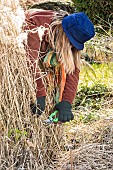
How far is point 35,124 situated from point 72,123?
836 mm

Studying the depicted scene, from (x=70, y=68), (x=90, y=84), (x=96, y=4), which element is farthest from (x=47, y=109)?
(x=96, y=4)

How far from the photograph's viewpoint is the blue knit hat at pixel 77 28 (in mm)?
2971

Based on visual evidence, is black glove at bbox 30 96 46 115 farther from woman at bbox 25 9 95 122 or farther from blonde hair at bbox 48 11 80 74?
blonde hair at bbox 48 11 80 74

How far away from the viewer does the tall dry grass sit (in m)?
2.96

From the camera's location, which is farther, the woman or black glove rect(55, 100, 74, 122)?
black glove rect(55, 100, 74, 122)

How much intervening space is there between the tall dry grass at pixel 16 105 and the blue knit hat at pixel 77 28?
294 mm

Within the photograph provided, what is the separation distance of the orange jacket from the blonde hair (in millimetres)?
44

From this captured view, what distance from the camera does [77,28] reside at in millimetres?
2975

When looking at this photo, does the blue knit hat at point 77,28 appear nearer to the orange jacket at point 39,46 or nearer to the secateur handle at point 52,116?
the orange jacket at point 39,46

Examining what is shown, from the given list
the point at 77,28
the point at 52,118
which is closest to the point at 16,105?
the point at 52,118

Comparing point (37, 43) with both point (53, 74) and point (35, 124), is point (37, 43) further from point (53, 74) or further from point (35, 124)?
point (35, 124)

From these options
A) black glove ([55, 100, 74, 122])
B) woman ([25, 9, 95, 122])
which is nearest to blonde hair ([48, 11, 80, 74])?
woman ([25, 9, 95, 122])

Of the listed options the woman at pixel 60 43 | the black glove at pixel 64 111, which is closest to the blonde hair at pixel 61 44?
the woman at pixel 60 43

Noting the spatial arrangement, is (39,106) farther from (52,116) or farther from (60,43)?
(60,43)
